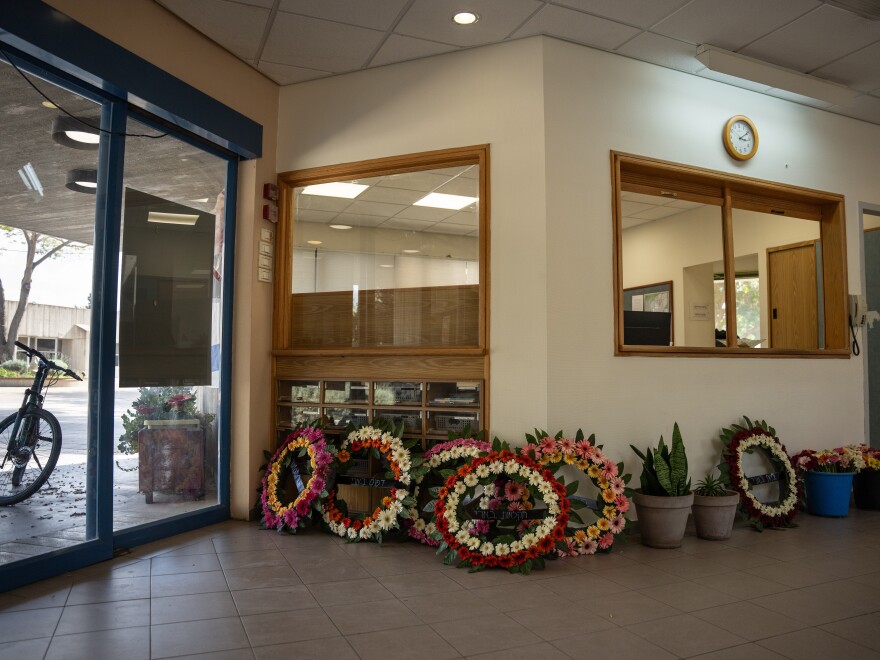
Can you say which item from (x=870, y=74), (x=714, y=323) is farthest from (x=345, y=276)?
(x=870, y=74)

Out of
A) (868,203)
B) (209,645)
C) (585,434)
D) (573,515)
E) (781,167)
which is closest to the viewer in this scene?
(209,645)

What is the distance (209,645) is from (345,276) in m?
2.71

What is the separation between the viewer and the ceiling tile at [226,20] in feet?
12.7

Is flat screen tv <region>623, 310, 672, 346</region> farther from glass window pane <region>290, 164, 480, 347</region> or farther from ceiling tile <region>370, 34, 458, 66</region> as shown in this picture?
ceiling tile <region>370, 34, 458, 66</region>

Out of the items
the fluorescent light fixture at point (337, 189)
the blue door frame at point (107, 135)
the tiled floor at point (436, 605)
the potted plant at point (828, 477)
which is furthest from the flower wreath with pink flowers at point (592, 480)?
the blue door frame at point (107, 135)

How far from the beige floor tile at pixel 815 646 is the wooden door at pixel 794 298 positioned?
339 centimetres

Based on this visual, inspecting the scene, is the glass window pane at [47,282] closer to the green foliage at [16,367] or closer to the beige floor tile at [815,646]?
the green foliage at [16,367]

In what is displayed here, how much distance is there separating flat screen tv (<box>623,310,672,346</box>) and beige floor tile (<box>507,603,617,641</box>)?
2036 millimetres

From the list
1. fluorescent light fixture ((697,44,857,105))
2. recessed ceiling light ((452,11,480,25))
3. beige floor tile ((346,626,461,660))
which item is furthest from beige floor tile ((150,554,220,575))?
fluorescent light fixture ((697,44,857,105))

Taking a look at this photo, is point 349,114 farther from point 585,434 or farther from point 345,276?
point 585,434

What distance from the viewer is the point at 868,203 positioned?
18.5 ft

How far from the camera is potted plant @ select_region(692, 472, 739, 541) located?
414 cm

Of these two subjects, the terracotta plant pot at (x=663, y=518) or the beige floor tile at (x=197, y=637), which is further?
the terracotta plant pot at (x=663, y=518)

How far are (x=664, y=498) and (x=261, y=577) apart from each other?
2.29 m
